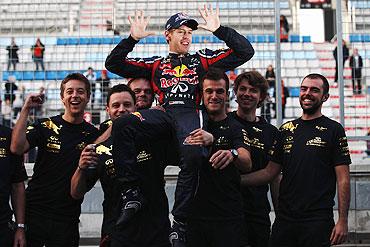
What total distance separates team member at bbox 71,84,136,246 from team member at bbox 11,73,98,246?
0.23m

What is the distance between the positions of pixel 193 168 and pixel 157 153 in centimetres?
32

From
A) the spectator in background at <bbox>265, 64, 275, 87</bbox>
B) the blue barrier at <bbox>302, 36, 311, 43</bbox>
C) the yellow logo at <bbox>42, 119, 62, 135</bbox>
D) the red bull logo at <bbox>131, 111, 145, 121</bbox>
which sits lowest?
the yellow logo at <bbox>42, 119, 62, 135</bbox>

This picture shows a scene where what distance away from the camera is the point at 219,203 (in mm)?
4918

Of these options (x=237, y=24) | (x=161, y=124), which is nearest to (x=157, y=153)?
(x=161, y=124)

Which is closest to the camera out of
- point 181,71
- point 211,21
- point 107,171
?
point 107,171

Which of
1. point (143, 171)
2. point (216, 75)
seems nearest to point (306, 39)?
point (216, 75)

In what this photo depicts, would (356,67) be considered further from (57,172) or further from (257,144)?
(57,172)

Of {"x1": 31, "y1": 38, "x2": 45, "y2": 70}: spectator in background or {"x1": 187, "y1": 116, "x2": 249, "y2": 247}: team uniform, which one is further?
{"x1": 31, "y1": 38, "x2": 45, "y2": 70}: spectator in background

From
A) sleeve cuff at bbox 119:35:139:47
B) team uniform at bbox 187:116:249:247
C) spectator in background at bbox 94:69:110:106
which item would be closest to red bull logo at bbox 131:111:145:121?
team uniform at bbox 187:116:249:247

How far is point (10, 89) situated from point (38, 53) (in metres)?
0.61

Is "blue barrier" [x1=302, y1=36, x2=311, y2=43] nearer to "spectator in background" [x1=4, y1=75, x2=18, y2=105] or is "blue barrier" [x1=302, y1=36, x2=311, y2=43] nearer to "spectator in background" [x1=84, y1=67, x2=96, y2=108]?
"spectator in background" [x1=84, y1=67, x2=96, y2=108]

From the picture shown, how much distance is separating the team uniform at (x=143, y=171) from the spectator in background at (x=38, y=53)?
3535mm

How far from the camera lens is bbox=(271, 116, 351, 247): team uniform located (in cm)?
537

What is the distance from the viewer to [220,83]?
5020 millimetres
